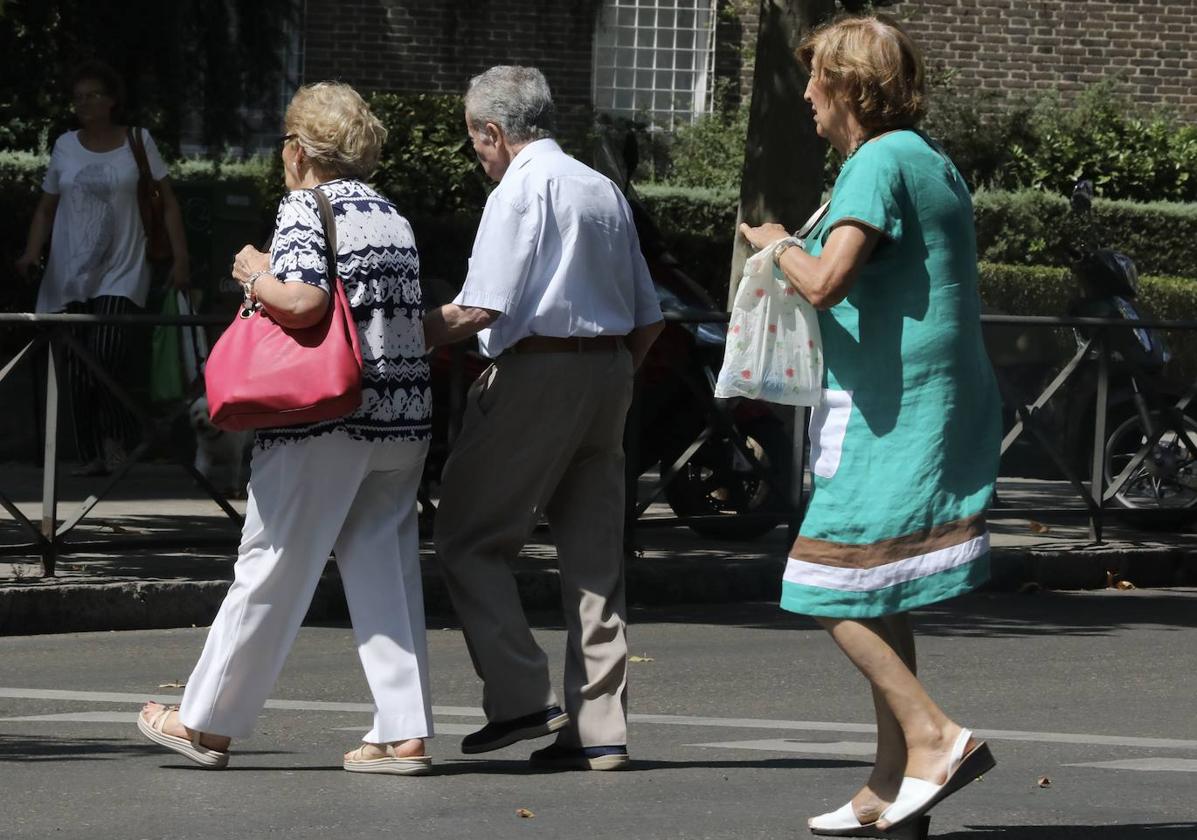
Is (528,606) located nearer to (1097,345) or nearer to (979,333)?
(1097,345)

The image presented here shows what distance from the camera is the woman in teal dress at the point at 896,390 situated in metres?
4.55

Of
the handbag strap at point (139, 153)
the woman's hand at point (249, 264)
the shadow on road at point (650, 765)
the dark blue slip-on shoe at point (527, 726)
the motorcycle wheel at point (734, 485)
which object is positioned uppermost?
the woman's hand at point (249, 264)

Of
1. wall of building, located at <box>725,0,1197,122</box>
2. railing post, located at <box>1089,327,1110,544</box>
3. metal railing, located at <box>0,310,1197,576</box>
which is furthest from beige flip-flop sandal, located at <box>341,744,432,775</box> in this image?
wall of building, located at <box>725,0,1197,122</box>

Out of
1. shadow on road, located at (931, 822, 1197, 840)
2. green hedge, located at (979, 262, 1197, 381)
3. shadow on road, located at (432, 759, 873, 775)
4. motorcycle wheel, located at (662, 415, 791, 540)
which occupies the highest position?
shadow on road, located at (931, 822, 1197, 840)

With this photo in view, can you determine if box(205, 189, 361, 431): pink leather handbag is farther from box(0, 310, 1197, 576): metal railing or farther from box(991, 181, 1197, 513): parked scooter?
box(991, 181, 1197, 513): parked scooter

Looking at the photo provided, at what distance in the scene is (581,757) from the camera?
5590 mm

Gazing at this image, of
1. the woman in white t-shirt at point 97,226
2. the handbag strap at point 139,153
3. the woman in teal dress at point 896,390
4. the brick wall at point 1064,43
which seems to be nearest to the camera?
the woman in teal dress at point 896,390

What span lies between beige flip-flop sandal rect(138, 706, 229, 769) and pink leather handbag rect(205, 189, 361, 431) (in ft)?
2.53

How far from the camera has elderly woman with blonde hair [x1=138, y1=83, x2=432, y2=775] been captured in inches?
211

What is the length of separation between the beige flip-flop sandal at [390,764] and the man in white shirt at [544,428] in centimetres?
23

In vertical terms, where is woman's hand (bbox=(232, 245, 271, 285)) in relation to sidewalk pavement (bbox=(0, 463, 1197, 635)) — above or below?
above

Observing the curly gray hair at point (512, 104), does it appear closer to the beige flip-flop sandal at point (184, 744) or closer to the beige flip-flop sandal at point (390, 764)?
the beige flip-flop sandal at point (390, 764)

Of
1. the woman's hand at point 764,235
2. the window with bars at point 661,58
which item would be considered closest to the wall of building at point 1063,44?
the window with bars at point 661,58

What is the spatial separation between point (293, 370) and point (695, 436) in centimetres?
456
